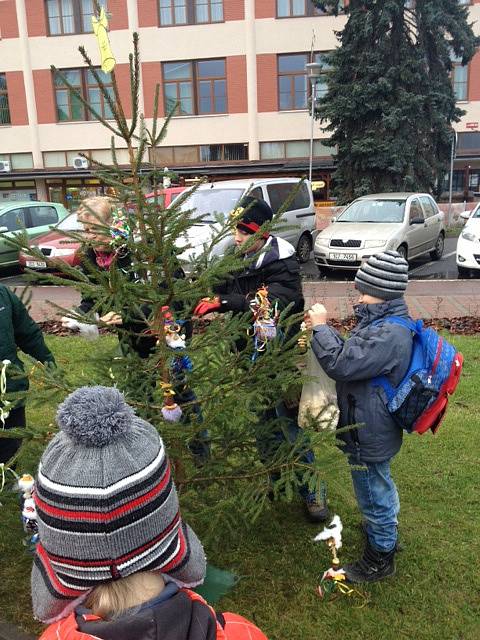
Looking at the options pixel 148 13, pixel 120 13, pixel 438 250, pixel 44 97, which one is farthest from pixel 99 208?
pixel 44 97

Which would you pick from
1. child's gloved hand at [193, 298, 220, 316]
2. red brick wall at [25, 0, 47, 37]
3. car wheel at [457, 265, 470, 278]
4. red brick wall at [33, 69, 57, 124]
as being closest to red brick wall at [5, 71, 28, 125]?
red brick wall at [33, 69, 57, 124]

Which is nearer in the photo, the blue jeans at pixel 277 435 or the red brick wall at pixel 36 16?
the blue jeans at pixel 277 435

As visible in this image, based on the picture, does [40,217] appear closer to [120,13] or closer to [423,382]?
[423,382]

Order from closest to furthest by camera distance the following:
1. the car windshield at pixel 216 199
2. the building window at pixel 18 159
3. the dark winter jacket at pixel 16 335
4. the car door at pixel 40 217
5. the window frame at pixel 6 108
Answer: the dark winter jacket at pixel 16 335
the car windshield at pixel 216 199
the car door at pixel 40 217
the window frame at pixel 6 108
the building window at pixel 18 159

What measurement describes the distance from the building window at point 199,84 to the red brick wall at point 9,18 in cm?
771

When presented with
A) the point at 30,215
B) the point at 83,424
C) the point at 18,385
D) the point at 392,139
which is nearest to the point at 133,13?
the point at 392,139

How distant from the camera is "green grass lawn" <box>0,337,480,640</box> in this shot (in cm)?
261

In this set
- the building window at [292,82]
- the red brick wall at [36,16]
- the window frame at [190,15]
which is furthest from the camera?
the red brick wall at [36,16]

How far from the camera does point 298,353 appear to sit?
2609 millimetres

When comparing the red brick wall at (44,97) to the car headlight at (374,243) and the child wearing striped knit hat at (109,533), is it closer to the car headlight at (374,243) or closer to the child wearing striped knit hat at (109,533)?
the car headlight at (374,243)

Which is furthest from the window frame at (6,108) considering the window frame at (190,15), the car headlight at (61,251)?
the car headlight at (61,251)

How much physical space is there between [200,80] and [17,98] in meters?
9.38

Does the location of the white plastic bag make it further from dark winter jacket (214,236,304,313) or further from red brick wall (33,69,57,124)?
red brick wall (33,69,57,124)

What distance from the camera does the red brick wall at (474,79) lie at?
26.8 meters
